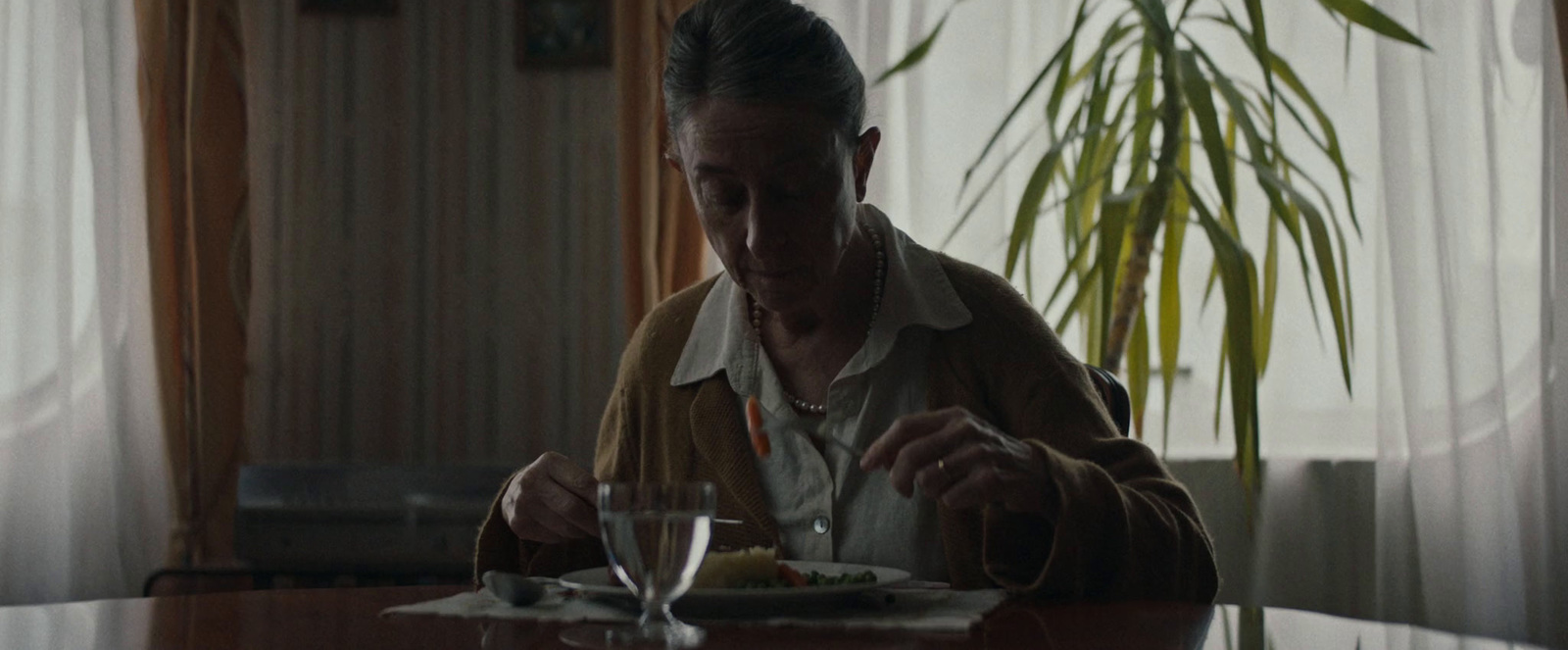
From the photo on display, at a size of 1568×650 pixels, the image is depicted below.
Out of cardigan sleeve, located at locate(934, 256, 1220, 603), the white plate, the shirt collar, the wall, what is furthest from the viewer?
the wall

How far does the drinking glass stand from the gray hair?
52 cm

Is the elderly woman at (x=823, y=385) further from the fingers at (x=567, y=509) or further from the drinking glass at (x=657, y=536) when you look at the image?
the drinking glass at (x=657, y=536)

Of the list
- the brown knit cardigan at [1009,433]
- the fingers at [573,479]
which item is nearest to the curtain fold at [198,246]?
the brown knit cardigan at [1009,433]

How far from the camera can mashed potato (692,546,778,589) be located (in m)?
0.98

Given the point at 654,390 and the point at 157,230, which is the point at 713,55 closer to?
the point at 654,390

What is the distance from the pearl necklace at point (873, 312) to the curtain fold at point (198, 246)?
69.4 inches

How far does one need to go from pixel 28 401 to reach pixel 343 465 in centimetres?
83

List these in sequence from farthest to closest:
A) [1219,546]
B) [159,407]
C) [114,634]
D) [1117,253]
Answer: [159,407]
[1219,546]
[1117,253]
[114,634]

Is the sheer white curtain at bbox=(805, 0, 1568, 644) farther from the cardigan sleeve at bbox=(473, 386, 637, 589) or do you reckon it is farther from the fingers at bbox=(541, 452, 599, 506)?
the fingers at bbox=(541, 452, 599, 506)

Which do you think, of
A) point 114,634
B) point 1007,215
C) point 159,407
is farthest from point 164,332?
point 114,634

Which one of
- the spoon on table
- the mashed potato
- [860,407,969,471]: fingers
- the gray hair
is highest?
the gray hair

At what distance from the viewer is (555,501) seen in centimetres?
112

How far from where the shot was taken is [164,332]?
2.80 metres

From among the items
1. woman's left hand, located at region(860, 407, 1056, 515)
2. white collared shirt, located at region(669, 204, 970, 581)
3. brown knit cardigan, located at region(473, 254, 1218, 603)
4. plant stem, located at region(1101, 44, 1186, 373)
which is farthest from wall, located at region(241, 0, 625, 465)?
woman's left hand, located at region(860, 407, 1056, 515)
